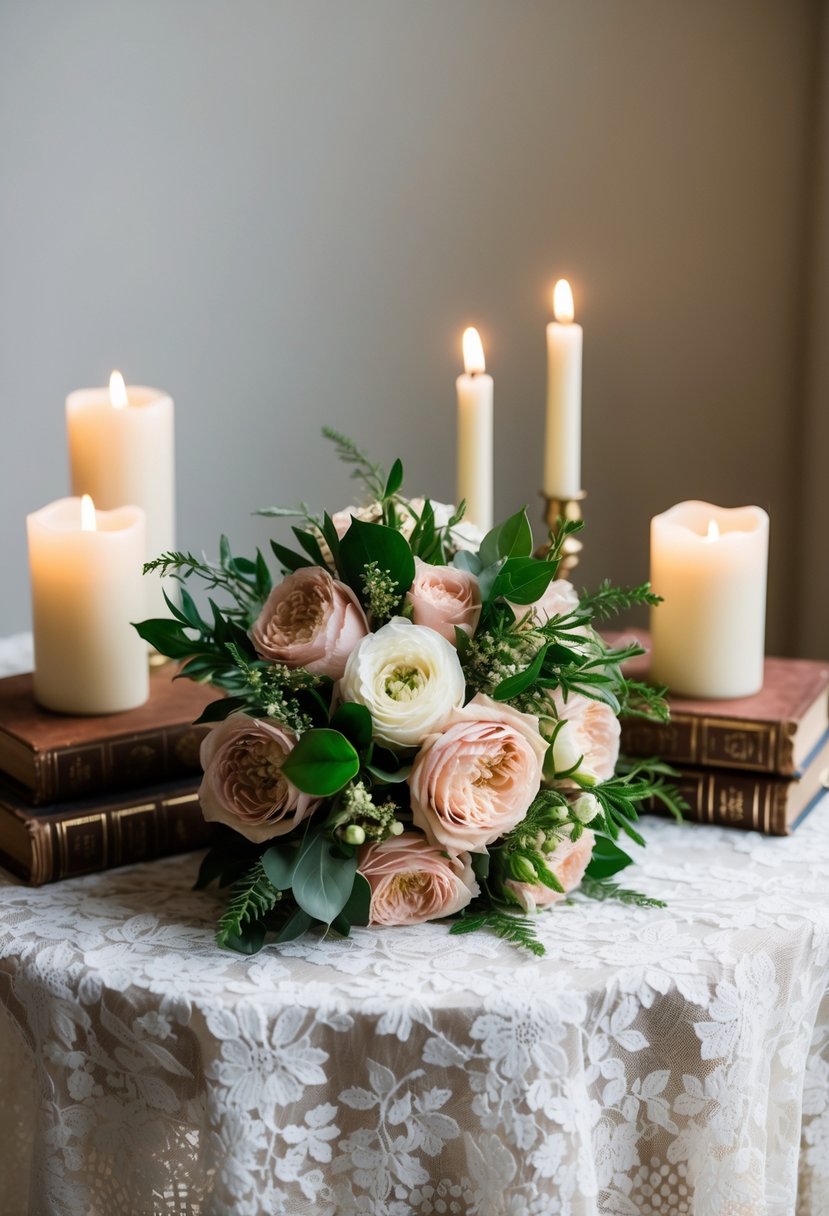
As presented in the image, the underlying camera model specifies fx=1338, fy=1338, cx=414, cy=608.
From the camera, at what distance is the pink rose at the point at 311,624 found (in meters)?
0.97

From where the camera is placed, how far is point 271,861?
95 cm

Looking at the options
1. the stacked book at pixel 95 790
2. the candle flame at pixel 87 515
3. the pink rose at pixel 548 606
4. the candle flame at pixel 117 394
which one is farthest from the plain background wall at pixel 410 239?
the pink rose at pixel 548 606

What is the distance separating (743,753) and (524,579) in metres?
0.31

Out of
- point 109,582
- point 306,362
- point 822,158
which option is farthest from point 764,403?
point 109,582

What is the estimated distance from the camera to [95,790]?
112cm

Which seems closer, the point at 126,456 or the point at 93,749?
the point at 93,749

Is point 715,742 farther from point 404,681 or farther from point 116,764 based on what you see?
point 116,764

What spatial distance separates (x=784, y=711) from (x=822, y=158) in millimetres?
1215

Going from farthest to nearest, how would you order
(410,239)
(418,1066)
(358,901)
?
(410,239)
(358,901)
(418,1066)

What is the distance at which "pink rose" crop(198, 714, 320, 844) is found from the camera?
95cm

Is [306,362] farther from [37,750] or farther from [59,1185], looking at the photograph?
[59,1185]

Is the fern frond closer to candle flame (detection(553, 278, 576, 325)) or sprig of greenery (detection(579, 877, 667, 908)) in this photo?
sprig of greenery (detection(579, 877, 667, 908))

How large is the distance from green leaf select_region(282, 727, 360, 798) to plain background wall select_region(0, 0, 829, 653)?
3.67 ft

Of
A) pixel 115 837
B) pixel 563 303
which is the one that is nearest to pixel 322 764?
pixel 115 837
